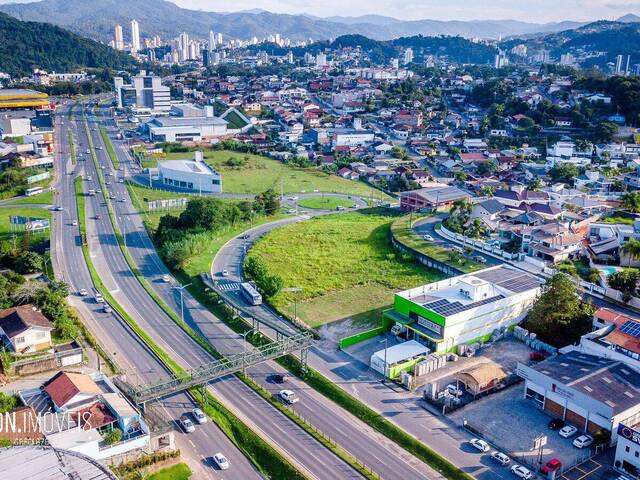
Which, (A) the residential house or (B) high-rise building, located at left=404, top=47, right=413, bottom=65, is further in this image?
(B) high-rise building, located at left=404, top=47, right=413, bottom=65

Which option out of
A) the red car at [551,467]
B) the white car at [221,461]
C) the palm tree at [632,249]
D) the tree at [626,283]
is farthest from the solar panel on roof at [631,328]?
the white car at [221,461]

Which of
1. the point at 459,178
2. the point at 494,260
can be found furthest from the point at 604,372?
the point at 459,178

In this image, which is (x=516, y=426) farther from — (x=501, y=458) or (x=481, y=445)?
(x=501, y=458)

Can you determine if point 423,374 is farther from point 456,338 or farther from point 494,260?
point 494,260

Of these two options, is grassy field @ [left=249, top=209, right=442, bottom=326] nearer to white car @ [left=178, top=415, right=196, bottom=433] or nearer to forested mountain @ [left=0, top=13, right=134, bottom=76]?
white car @ [left=178, top=415, right=196, bottom=433]

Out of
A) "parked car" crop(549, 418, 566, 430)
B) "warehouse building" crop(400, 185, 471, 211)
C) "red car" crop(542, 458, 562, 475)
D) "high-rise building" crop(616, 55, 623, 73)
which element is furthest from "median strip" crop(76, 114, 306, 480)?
"high-rise building" crop(616, 55, 623, 73)

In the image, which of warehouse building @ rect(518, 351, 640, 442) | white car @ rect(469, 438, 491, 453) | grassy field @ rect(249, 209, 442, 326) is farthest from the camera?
grassy field @ rect(249, 209, 442, 326)
